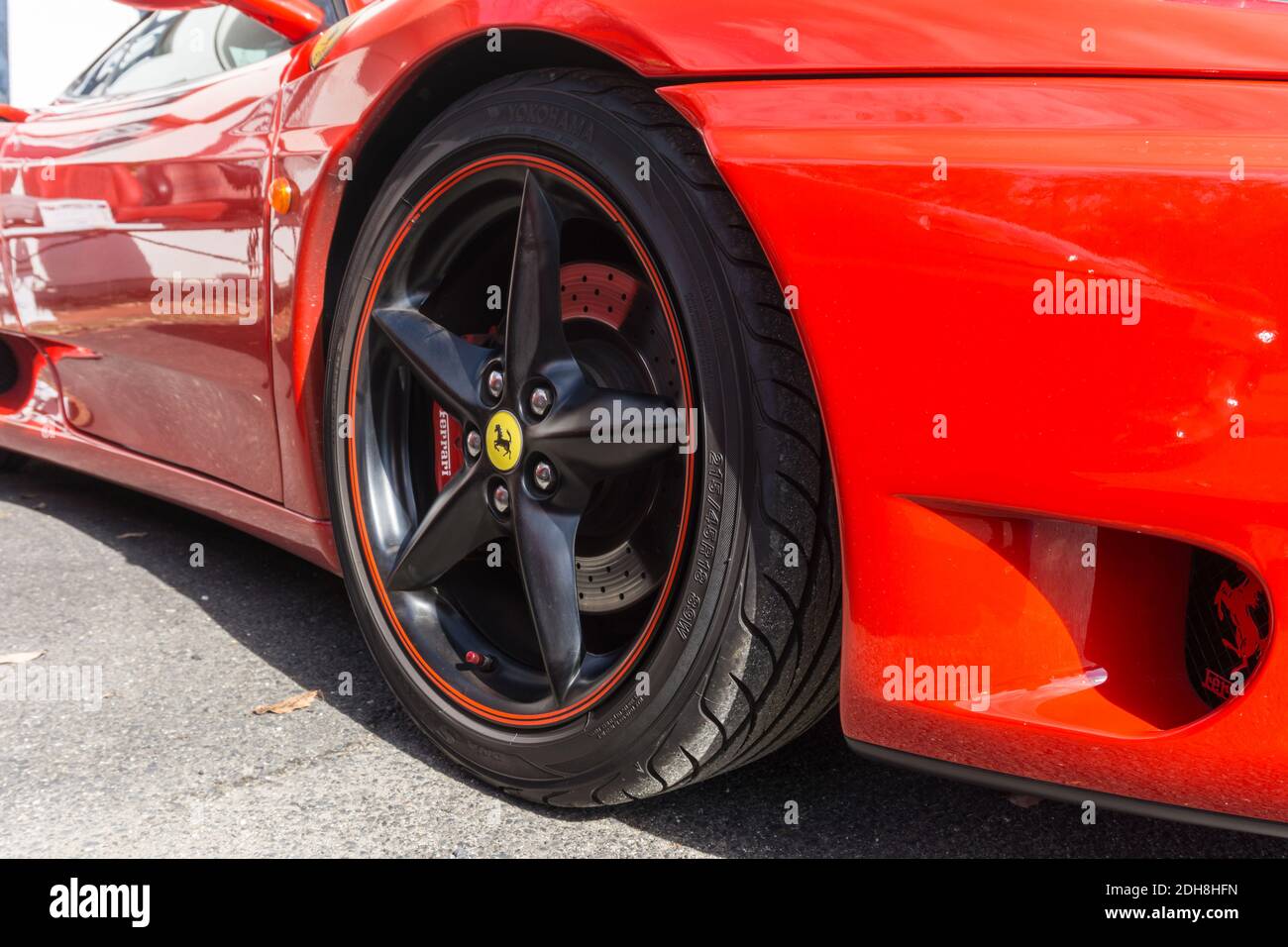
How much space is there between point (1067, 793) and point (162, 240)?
1907 millimetres

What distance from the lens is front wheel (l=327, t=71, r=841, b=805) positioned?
1.35 m

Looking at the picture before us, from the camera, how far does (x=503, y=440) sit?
64.2 inches

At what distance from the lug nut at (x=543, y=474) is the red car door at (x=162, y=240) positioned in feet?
2.33

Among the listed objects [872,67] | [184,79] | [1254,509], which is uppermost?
[184,79]

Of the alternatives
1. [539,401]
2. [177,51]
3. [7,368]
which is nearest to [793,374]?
[539,401]

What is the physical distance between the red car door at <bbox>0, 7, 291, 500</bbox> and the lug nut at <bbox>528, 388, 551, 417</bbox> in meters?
0.68

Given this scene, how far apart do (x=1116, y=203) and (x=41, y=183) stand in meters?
2.56

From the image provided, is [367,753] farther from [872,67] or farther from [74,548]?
[74,548]

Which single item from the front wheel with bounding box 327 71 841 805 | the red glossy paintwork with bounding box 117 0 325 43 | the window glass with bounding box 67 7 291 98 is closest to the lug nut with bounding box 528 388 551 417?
the front wheel with bounding box 327 71 841 805

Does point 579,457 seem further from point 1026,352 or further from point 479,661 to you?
point 1026,352

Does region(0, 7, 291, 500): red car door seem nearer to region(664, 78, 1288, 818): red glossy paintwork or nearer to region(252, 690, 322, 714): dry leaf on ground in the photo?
region(252, 690, 322, 714): dry leaf on ground

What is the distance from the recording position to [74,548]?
296 centimetres

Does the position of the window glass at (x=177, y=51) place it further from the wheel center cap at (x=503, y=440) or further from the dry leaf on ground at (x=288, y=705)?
the dry leaf on ground at (x=288, y=705)
